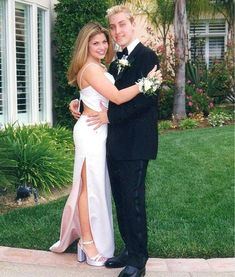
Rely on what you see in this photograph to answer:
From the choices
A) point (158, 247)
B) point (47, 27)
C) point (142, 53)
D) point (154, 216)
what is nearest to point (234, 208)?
point (154, 216)

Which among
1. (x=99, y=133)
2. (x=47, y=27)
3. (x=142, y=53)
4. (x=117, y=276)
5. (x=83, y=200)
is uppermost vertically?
(x=47, y=27)

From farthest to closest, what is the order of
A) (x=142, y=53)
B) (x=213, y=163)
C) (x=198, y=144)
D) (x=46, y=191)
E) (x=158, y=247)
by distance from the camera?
1. (x=198, y=144)
2. (x=213, y=163)
3. (x=46, y=191)
4. (x=158, y=247)
5. (x=142, y=53)

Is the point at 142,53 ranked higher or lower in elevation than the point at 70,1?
lower

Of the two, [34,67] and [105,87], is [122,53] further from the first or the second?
[34,67]

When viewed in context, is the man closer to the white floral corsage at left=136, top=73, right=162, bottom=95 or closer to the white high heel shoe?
the white floral corsage at left=136, top=73, right=162, bottom=95

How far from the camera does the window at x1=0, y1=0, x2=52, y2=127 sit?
8.56 meters

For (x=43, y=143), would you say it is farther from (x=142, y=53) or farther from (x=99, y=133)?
(x=142, y=53)

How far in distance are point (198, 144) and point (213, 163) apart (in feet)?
5.76

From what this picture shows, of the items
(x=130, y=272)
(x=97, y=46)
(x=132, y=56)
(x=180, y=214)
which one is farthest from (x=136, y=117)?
(x=180, y=214)

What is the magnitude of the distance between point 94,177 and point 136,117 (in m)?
0.64

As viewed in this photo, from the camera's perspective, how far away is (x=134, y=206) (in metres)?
3.77

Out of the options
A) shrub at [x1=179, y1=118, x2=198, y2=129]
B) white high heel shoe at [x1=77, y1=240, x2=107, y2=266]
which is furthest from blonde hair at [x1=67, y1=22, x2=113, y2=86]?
shrub at [x1=179, y1=118, x2=198, y2=129]

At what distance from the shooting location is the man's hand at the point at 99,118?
13.0ft

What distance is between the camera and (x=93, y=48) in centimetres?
397
